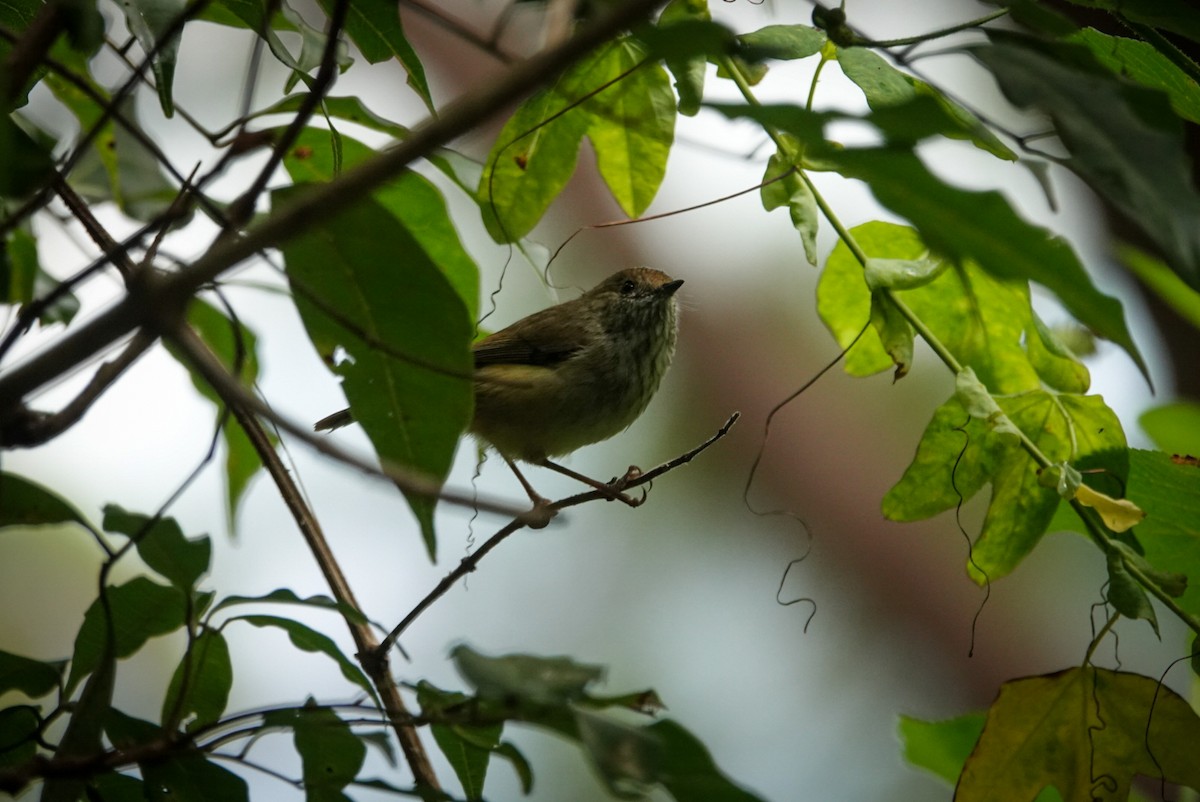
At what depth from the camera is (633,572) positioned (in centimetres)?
767

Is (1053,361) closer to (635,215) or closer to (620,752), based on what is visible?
(635,215)

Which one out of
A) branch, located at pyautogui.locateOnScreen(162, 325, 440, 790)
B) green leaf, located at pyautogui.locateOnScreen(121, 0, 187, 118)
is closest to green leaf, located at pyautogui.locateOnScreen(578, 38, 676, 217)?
green leaf, located at pyautogui.locateOnScreen(121, 0, 187, 118)

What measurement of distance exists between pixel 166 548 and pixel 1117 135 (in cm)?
121

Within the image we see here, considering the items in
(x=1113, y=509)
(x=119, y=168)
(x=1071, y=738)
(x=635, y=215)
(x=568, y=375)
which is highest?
(x=568, y=375)

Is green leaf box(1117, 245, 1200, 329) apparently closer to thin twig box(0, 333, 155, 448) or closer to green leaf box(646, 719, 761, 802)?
green leaf box(646, 719, 761, 802)

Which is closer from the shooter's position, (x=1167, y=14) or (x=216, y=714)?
(x=1167, y=14)

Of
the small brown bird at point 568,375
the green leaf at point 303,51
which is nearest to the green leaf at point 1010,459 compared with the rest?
the green leaf at point 303,51

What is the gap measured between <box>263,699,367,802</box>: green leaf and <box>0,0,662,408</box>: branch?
0.66 m

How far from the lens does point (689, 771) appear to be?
1.12 metres

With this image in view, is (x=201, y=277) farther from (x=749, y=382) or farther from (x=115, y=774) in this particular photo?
(x=749, y=382)

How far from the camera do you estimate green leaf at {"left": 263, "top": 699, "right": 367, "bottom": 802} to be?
145 centimetres

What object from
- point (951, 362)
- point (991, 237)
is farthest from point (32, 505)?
point (951, 362)

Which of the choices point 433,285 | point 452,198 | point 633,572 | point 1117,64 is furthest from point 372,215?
point 633,572

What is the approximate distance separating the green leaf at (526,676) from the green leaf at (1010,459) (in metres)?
0.94
